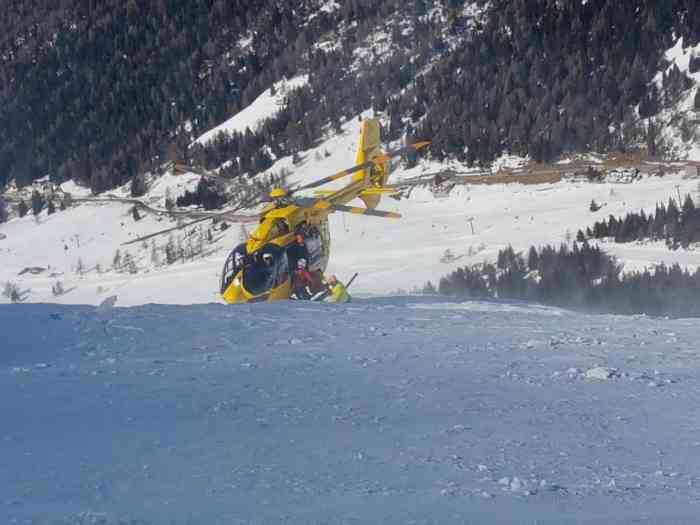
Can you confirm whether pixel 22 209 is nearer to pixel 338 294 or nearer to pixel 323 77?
pixel 323 77

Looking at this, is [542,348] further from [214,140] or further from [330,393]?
[214,140]

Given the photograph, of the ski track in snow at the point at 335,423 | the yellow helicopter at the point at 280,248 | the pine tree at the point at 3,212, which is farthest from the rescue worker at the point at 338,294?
the pine tree at the point at 3,212

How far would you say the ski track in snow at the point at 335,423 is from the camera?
443cm

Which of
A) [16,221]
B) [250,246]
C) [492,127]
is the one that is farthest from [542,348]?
[16,221]

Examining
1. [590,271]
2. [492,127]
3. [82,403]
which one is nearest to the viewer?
[82,403]

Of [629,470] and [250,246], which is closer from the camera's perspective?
[629,470]

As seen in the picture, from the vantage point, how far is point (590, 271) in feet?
82.9

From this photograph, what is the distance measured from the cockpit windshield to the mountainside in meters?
25.7

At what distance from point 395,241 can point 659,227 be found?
931cm

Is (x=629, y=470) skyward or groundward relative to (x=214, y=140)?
groundward

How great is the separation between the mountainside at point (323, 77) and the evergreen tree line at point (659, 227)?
419 inches

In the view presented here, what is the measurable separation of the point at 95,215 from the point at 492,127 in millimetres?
21535

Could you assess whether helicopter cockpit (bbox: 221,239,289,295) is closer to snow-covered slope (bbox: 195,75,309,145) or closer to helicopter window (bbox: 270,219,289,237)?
helicopter window (bbox: 270,219,289,237)

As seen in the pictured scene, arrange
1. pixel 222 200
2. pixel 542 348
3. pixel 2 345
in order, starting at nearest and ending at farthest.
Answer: pixel 2 345, pixel 542 348, pixel 222 200
